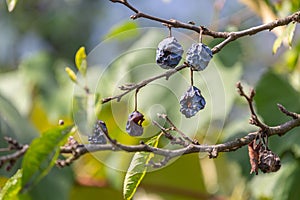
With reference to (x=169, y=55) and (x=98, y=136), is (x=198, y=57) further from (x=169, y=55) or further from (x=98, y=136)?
(x=98, y=136)

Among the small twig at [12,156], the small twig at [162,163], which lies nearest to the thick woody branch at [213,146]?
the small twig at [162,163]

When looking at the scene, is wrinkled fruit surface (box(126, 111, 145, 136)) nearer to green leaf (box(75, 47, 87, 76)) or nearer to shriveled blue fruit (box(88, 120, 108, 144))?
shriveled blue fruit (box(88, 120, 108, 144))

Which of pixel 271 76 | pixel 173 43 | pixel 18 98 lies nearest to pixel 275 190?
pixel 271 76

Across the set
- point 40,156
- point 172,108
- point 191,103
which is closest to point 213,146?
point 191,103

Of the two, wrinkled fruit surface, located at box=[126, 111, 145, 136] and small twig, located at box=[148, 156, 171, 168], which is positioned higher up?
wrinkled fruit surface, located at box=[126, 111, 145, 136]

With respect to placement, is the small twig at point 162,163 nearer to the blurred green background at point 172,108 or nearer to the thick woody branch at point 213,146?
the thick woody branch at point 213,146

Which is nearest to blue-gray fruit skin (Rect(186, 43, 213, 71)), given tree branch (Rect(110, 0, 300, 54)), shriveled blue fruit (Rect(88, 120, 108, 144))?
tree branch (Rect(110, 0, 300, 54))
